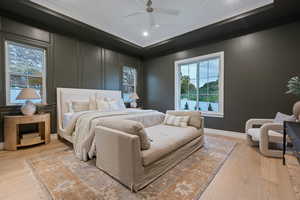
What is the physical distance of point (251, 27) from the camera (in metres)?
3.41

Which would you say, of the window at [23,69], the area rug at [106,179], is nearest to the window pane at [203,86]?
the area rug at [106,179]

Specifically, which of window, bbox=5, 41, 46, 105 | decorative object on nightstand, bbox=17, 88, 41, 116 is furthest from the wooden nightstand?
window, bbox=5, 41, 46, 105

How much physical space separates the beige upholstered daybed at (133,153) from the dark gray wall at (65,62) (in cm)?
257

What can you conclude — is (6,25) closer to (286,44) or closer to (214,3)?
(214,3)

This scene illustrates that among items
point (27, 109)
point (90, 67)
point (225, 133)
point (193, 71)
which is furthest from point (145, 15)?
point (225, 133)

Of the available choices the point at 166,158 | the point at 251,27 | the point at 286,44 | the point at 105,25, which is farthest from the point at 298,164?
the point at 105,25

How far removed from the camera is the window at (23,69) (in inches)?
118

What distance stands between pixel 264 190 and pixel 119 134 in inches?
73.0

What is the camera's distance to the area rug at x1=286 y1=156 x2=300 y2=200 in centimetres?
156

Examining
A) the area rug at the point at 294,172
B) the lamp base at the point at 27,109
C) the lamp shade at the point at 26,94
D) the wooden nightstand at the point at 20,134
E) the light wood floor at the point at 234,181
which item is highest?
the lamp shade at the point at 26,94

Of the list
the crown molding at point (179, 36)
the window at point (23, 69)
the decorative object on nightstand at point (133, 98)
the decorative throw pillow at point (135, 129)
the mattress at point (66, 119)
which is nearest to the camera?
the decorative throw pillow at point (135, 129)

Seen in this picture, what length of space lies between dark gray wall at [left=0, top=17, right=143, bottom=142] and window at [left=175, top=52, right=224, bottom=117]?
241cm

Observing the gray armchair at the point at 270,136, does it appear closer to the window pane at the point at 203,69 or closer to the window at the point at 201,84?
the window at the point at 201,84

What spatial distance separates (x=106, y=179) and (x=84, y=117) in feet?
4.28
